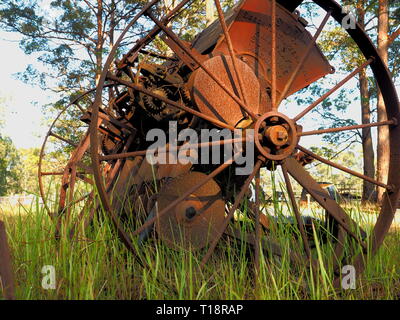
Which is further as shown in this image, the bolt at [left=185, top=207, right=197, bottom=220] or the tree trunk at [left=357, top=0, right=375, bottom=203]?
the tree trunk at [left=357, top=0, right=375, bottom=203]

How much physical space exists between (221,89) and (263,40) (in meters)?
0.77

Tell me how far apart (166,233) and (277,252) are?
0.93 metres

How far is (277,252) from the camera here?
116 inches

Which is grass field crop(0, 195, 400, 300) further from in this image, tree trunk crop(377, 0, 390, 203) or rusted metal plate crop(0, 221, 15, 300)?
tree trunk crop(377, 0, 390, 203)

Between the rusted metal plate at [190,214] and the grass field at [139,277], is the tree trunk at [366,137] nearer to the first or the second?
the rusted metal plate at [190,214]

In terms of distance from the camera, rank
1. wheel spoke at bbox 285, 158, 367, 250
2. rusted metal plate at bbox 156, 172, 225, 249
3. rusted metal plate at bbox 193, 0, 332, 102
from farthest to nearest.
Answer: rusted metal plate at bbox 193, 0, 332, 102 < wheel spoke at bbox 285, 158, 367, 250 < rusted metal plate at bbox 156, 172, 225, 249

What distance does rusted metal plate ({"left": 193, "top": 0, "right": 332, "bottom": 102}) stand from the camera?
3.47 metres

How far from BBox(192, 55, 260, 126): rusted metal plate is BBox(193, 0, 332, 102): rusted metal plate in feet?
0.90

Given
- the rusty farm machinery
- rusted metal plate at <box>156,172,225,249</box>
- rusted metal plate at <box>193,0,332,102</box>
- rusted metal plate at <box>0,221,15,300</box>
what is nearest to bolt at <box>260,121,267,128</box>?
the rusty farm machinery

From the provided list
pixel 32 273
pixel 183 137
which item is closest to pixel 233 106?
pixel 183 137

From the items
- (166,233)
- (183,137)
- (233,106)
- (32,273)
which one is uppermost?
(233,106)

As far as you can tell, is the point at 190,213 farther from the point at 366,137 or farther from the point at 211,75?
the point at 366,137

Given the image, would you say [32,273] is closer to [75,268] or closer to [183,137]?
[75,268]

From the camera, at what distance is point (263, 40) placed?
11.8ft
